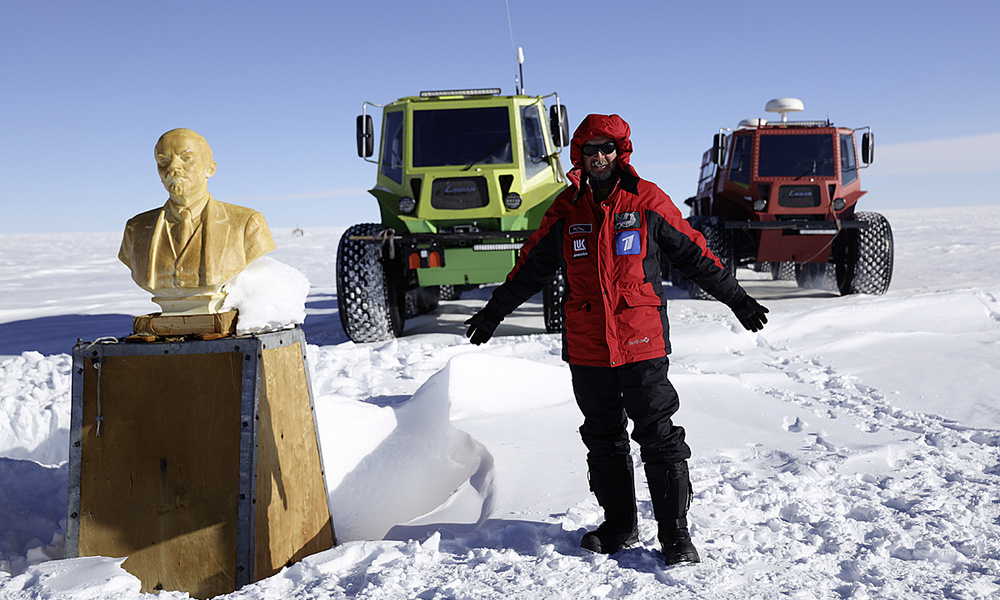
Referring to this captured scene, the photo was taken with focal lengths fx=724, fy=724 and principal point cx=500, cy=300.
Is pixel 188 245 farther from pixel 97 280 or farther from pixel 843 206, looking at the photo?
pixel 97 280

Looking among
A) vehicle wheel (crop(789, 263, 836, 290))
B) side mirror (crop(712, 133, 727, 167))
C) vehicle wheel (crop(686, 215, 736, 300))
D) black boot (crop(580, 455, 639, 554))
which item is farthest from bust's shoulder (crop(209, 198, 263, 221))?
vehicle wheel (crop(789, 263, 836, 290))

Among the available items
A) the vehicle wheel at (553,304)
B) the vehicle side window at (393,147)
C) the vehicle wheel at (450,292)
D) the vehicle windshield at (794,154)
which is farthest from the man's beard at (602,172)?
the vehicle wheel at (450,292)

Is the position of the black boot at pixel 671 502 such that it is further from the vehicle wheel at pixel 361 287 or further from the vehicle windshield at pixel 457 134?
the vehicle windshield at pixel 457 134

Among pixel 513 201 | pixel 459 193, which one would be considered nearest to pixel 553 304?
pixel 513 201

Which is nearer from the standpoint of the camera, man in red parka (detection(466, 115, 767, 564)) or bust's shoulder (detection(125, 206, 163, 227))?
man in red parka (detection(466, 115, 767, 564))

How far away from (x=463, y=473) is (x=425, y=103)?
4.59m

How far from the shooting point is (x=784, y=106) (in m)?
10.3

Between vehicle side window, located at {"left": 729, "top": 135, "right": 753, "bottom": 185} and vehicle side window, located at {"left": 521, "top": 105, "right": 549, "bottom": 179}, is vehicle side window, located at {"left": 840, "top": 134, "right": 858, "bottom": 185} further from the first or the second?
vehicle side window, located at {"left": 521, "top": 105, "right": 549, "bottom": 179}

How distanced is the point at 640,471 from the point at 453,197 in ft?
13.8

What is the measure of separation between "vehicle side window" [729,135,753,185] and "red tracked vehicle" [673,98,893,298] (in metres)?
0.01

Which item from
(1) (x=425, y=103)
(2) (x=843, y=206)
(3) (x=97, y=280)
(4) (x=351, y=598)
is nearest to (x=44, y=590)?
(4) (x=351, y=598)

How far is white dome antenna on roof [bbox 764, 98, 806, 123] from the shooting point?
1024cm

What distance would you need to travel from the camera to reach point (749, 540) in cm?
248

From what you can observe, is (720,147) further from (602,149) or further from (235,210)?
(235,210)
